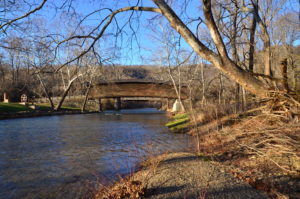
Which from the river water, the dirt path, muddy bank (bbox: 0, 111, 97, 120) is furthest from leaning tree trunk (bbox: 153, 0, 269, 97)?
muddy bank (bbox: 0, 111, 97, 120)

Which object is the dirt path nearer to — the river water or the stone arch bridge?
the river water

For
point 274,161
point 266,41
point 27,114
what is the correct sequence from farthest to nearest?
point 27,114, point 266,41, point 274,161

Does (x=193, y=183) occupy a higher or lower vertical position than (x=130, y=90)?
lower

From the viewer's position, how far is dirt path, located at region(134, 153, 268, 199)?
3.64 meters

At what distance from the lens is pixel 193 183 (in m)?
4.06

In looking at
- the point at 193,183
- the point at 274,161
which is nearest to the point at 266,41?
the point at 274,161

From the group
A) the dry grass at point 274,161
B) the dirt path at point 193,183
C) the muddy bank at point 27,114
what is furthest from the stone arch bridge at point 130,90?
the dirt path at point 193,183

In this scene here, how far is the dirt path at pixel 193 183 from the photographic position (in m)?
3.64

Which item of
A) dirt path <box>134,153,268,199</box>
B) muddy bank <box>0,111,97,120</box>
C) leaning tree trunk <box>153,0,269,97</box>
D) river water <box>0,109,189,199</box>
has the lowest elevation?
river water <box>0,109,189,199</box>

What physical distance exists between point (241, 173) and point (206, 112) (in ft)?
30.8

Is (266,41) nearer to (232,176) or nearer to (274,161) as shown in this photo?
(274,161)

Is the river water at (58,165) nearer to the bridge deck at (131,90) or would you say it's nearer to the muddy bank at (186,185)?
the muddy bank at (186,185)

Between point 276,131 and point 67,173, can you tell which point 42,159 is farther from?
point 276,131

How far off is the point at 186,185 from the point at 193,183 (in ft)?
0.53
